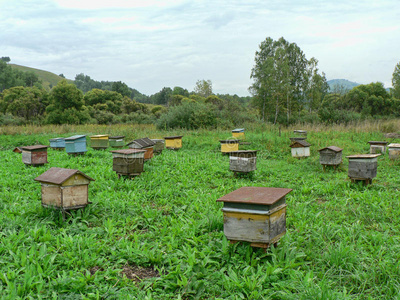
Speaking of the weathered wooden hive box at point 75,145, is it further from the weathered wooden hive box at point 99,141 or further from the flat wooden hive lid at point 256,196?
the flat wooden hive lid at point 256,196

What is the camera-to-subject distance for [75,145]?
35.0 feet

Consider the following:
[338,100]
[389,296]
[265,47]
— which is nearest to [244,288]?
[389,296]

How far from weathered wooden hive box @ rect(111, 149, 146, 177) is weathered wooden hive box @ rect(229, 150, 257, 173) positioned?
2.34 m

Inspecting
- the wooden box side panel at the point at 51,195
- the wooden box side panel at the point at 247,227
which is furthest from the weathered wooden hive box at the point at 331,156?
the wooden box side panel at the point at 51,195

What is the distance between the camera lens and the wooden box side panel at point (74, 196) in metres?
4.84

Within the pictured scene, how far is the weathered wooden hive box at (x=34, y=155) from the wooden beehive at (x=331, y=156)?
25.4 ft

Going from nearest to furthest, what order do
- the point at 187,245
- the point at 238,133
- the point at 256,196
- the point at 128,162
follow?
the point at 256,196, the point at 187,245, the point at 128,162, the point at 238,133

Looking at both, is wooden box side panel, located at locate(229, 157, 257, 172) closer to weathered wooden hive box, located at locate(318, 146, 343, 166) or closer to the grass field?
the grass field

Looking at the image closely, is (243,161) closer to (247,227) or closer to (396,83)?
(247,227)

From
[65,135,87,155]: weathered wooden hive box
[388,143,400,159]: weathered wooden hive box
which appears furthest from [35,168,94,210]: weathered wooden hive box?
[388,143,400,159]: weathered wooden hive box

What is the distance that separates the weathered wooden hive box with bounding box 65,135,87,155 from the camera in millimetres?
10587

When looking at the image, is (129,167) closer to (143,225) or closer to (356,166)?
(143,225)

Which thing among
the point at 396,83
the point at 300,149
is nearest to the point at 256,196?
the point at 300,149

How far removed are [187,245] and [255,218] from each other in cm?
96
